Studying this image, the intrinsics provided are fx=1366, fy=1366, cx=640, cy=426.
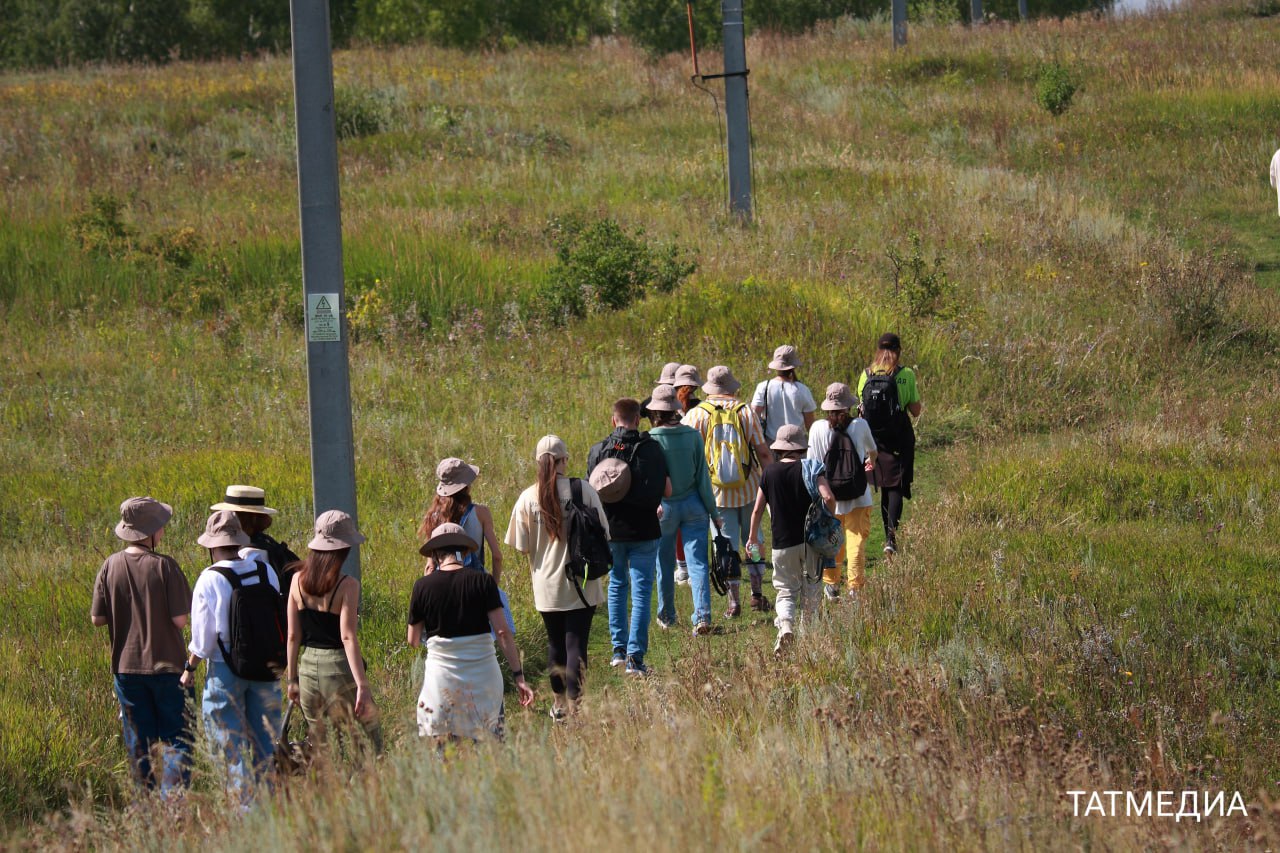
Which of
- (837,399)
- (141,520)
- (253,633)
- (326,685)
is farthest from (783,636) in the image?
(141,520)

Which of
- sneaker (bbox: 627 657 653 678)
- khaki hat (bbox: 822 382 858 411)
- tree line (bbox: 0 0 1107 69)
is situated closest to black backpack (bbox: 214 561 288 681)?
sneaker (bbox: 627 657 653 678)

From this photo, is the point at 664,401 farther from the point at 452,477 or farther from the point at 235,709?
the point at 235,709

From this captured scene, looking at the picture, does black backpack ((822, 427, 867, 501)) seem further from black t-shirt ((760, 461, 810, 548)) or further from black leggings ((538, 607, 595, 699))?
black leggings ((538, 607, 595, 699))

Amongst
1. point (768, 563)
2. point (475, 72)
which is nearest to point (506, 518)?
point (768, 563)

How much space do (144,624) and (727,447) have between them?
4.61 m

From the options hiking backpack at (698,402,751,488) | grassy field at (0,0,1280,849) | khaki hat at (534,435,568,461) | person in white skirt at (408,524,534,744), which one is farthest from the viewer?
hiking backpack at (698,402,751,488)

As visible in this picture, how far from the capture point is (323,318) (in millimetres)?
8523

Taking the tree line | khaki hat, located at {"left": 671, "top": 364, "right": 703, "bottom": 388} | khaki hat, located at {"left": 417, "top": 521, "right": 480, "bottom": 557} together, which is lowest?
khaki hat, located at {"left": 417, "top": 521, "right": 480, "bottom": 557}

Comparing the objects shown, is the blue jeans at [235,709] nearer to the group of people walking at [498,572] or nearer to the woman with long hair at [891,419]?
the group of people walking at [498,572]

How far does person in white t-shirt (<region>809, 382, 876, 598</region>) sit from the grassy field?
50 cm

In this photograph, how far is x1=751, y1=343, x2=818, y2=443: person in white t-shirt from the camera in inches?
424

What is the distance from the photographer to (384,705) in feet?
26.1

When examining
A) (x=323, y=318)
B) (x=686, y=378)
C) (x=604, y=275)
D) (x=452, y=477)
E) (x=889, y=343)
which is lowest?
(x=452, y=477)

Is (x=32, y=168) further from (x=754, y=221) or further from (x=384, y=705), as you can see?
(x=384, y=705)
